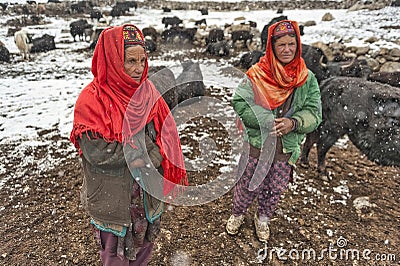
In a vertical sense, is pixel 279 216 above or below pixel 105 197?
below

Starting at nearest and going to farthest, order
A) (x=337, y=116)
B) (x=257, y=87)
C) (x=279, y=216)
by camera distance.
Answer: (x=257, y=87) → (x=279, y=216) → (x=337, y=116)

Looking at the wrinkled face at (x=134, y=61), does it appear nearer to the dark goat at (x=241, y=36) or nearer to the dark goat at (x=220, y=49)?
the dark goat at (x=220, y=49)

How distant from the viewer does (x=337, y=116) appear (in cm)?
372

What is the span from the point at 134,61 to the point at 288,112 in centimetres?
133

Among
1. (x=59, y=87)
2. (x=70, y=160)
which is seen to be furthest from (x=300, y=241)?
(x=59, y=87)

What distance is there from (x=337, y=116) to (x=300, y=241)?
5.36 feet

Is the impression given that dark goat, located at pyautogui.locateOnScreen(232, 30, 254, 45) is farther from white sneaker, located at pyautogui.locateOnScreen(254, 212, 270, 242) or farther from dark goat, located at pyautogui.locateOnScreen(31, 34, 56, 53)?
white sneaker, located at pyautogui.locateOnScreen(254, 212, 270, 242)

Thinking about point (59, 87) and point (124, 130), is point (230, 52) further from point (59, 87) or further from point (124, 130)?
point (124, 130)

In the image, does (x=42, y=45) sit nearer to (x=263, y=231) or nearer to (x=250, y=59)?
(x=250, y=59)

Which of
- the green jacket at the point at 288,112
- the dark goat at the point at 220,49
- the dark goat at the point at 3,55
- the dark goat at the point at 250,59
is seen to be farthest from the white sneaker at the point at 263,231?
the dark goat at the point at 3,55

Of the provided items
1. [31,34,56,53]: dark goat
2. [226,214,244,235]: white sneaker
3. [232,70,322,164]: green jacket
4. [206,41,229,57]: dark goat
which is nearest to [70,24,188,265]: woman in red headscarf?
[232,70,322,164]: green jacket

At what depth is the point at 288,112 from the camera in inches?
93.7


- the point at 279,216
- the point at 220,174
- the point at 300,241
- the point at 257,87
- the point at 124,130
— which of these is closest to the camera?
the point at 124,130

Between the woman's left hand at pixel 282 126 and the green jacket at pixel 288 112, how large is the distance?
0.05 m
